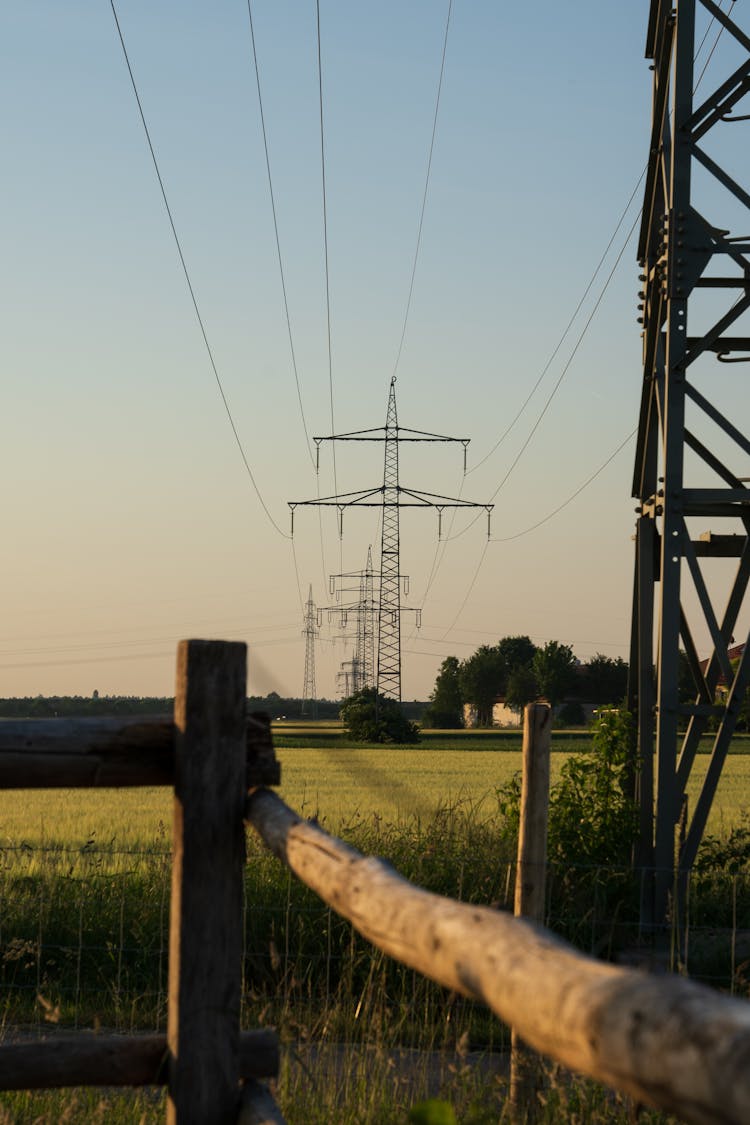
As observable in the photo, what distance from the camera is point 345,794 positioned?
71.1 ft

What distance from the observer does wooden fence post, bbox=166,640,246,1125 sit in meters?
2.81

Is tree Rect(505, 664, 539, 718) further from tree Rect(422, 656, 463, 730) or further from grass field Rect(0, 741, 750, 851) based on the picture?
grass field Rect(0, 741, 750, 851)

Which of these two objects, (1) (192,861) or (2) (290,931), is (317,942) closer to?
(2) (290,931)

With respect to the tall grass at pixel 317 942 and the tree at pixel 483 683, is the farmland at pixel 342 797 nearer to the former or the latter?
the tall grass at pixel 317 942

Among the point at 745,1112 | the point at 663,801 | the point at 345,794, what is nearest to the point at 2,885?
the point at 663,801

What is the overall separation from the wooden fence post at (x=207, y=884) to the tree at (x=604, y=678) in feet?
347

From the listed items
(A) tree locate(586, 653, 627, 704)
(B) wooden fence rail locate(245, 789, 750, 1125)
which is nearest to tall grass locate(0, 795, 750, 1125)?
(B) wooden fence rail locate(245, 789, 750, 1125)

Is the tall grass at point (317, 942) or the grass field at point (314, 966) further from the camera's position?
the tall grass at point (317, 942)

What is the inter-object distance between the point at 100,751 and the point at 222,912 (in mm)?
Answer: 452

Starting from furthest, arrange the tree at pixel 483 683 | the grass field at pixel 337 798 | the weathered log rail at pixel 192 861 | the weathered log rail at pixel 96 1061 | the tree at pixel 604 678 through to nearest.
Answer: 1. the tree at pixel 483 683
2. the tree at pixel 604 678
3. the grass field at pixel 337 798
4. the weathered log rail at pixel 96 1061
5. the weathered log rail at pixel 192 861

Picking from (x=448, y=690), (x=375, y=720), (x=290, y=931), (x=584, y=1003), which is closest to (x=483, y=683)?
(x=448, y=690)

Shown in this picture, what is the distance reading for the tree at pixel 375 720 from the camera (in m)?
54.7

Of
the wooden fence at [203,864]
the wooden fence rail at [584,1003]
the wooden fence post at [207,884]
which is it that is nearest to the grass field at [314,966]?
the wooden fence at [203,864]

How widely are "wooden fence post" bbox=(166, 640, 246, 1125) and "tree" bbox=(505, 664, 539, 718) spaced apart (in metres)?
108
